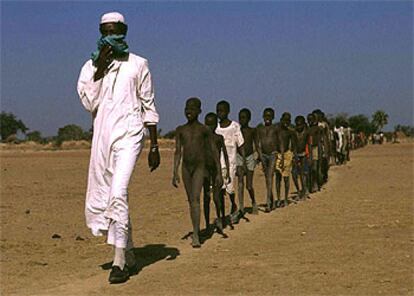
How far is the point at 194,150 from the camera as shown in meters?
10.9

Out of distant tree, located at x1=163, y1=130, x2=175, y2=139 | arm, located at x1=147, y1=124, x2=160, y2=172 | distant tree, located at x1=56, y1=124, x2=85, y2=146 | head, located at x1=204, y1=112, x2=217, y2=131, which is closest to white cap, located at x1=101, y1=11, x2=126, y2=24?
arm, located at x1=147, y1=124, x2=160, y2=172

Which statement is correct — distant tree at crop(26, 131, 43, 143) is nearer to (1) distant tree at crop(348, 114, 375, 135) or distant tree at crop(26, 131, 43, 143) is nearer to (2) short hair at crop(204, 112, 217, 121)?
(1) distant tree at crop(348, 114, 375, 135)

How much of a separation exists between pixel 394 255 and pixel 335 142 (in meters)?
19.8

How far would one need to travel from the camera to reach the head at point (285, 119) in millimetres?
16406

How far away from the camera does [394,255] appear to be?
30.4 ft

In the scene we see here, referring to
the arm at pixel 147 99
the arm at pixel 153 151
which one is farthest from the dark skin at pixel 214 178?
the arm at pixel 147 99

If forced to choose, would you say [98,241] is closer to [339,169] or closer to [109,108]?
[109,108]

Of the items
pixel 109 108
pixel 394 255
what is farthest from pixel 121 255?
pixel 394 255

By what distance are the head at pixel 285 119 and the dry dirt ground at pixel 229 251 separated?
166 cm

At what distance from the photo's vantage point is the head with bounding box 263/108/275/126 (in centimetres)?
1581

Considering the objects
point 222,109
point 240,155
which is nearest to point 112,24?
point 222,109

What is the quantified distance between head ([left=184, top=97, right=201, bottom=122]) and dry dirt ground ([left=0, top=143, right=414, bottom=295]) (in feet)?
5.53

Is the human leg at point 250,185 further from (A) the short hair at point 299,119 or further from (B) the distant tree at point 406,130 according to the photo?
(B) the distant tree at point 406,130

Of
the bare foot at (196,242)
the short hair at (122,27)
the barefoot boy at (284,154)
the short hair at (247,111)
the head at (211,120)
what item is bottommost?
the bare foot at (196,242)
